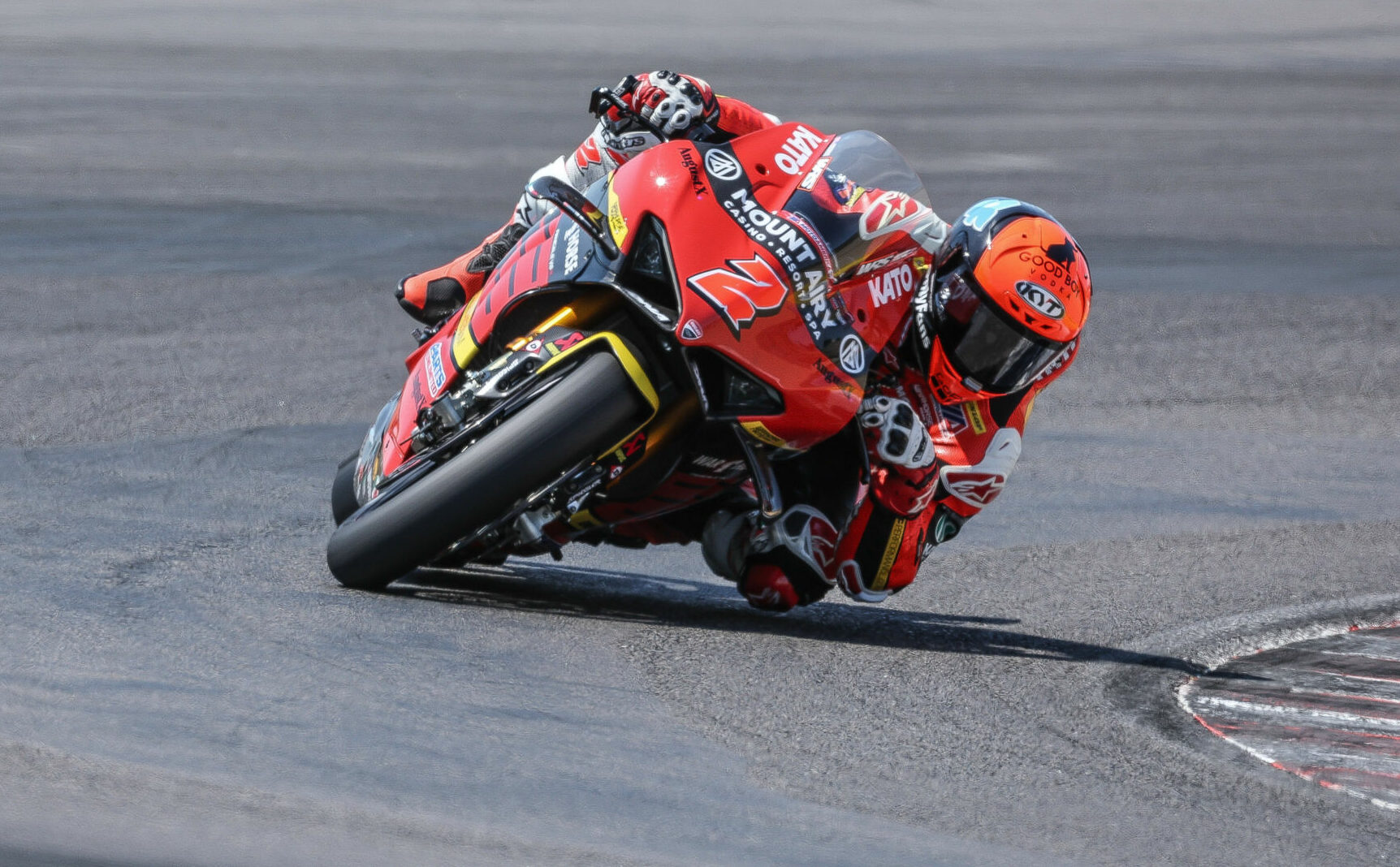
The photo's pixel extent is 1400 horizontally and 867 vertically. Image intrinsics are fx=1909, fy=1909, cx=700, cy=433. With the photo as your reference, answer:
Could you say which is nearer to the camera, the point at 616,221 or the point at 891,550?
the point at 616,221

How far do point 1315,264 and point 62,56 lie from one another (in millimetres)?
13219

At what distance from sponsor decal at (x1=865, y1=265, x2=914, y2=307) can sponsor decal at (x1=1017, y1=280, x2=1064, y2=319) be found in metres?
0.31

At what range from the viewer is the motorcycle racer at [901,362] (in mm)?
5305

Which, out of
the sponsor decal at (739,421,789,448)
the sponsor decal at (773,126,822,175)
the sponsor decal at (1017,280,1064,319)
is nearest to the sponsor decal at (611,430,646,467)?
the sponsor decal at (739,421,789,448)

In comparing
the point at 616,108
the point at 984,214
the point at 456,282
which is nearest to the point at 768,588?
the point at 984,214

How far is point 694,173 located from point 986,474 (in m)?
1.36

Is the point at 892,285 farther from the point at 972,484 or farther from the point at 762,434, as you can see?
the point at 972,484

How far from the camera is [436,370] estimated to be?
5.29 meters

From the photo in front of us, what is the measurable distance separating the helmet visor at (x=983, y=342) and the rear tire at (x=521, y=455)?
3.51 feet

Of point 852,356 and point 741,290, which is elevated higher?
point 741,290

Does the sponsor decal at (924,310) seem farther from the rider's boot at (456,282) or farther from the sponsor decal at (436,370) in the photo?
the sponsor decal at (436,370)

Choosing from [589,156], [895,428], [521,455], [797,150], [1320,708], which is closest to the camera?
[521,455]

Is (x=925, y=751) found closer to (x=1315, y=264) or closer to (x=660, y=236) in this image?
(x=660, y=236)

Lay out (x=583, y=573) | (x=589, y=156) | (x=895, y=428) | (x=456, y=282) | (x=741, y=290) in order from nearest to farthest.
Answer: (x=741, y=290), (x=895, y=428), (x=589, y=156), (x=456, y=282), (x=583, y=573)
